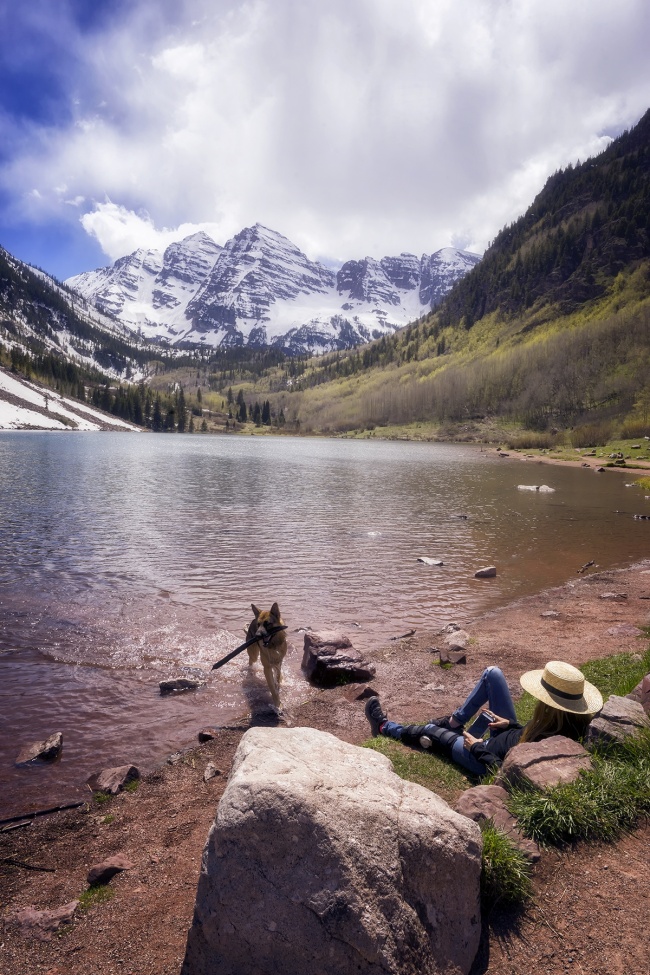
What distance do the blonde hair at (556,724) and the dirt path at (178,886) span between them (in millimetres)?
1667

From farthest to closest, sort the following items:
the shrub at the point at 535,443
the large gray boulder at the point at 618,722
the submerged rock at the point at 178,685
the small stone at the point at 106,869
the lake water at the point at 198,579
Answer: the shrub at the point at 535,443 → the submerged rock at the point at 178,685 → the lake water at the point at 198,579 → the large gray boulder at the point at 618,722 → the small stone at the point at 106,869

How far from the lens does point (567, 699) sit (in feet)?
22.0

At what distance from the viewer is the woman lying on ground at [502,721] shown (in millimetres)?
6695

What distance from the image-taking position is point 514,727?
7594 mm

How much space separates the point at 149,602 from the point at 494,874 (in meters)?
13.5

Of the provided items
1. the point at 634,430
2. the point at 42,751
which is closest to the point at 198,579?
the point at 42,751

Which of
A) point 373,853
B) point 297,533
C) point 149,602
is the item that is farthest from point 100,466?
point 373,853

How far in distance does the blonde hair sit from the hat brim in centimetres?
12

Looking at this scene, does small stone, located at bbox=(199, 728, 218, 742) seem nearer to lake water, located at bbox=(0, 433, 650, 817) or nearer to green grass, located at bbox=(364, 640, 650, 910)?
lake water, located at bbox=(0, 433, 650, 817)

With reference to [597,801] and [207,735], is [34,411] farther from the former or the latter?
[597,801]

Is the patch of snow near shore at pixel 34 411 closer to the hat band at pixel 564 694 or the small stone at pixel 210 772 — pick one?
the small stone at pixel 210 772

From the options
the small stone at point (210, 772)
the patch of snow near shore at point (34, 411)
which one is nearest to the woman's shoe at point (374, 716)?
the small stone at point (210, 772)

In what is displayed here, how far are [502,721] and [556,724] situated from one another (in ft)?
3.23

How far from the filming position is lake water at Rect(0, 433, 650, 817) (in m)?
9.53
